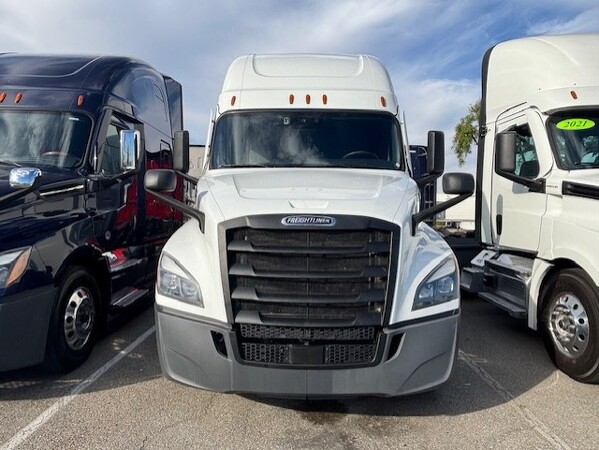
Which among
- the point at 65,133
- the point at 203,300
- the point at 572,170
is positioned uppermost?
the point at 65,133

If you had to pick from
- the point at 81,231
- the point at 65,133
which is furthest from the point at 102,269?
the point at 65,133

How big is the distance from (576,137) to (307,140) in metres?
2.82

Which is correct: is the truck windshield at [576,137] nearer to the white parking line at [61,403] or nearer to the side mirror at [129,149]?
the side mirror at [129,149]

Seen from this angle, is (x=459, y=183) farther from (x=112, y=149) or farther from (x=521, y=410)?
(x=112, y=149)

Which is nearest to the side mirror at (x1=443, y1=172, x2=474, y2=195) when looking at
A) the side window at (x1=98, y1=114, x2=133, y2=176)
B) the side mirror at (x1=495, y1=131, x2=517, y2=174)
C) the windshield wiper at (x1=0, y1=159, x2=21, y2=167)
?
the side mirror at (x1=495, y1=131, x2=517, y2=174)

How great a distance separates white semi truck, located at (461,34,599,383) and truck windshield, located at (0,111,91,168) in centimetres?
461

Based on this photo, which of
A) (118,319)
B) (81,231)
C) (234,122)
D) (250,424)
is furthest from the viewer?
(118,319)

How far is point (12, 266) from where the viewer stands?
3.76m

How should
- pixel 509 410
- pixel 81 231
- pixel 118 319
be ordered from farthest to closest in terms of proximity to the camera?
pixel 118 319
pixel 81 231
pixel 509 410

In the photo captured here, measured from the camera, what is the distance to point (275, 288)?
11.3 feet

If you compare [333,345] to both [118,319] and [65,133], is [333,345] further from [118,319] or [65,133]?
[65,133]

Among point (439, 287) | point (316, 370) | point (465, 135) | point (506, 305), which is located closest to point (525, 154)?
point (506, 305)

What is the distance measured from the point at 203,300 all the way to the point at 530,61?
4.95m

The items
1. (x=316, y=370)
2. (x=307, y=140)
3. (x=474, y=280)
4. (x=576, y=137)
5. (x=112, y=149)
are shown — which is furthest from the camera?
(x=474, y=280)
